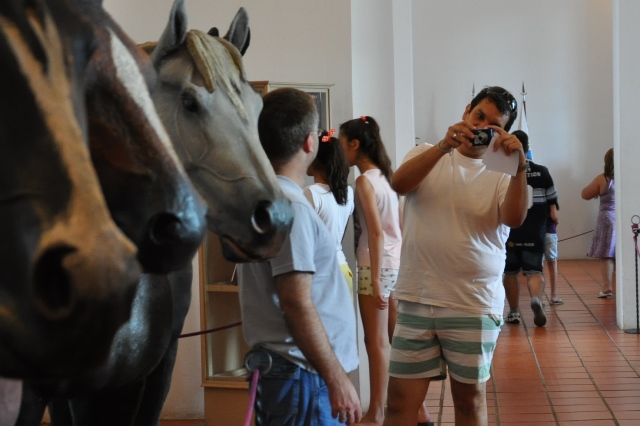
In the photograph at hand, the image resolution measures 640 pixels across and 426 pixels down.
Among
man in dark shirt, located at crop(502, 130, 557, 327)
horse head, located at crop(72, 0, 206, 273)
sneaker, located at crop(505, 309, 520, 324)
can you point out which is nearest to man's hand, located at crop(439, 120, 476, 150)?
horse head, located at crop(72, 0, 206, 273)

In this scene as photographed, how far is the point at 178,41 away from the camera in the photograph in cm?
232

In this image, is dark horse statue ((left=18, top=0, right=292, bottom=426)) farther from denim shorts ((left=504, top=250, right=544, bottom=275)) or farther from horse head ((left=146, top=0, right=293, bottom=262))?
denim shorts ((left=504, top=250, right=544, bottom=275))

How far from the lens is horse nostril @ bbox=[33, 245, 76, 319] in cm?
101

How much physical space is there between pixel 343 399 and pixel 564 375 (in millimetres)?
4289

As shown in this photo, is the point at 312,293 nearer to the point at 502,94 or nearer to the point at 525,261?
the point at 502,94

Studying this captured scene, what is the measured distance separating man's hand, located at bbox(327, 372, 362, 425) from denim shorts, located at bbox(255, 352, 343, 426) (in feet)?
Answer: 0.24

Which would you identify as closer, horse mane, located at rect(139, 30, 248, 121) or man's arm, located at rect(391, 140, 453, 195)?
horse mane, located at rect(139, 30, 248, 121)

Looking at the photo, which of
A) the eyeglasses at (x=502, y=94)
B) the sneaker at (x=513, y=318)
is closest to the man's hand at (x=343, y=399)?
the eyeglasses at (x=502, y=94)

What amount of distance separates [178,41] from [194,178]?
342mm

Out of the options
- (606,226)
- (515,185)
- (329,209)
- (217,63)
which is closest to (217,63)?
(217,63)

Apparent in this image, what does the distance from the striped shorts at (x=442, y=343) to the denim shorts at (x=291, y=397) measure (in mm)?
1142

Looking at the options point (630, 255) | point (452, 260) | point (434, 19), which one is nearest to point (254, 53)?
point (452, 260)

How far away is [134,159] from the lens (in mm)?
1416

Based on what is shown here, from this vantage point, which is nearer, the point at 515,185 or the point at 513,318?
the point at 515,185
